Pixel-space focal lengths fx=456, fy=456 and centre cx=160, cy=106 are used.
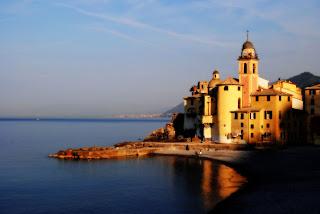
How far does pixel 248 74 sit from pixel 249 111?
775 centimetres

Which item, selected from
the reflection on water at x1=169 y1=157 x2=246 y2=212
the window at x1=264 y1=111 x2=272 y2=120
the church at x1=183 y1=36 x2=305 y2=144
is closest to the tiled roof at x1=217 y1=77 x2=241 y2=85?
the church at x1=183 y1=36 x2=305 y2=144

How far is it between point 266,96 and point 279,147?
33.1 ft

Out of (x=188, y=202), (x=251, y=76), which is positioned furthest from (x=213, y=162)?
(x=188, y=202)

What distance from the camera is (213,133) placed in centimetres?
9269

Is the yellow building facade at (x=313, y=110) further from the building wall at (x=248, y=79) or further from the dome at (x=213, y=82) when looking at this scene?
the dome at (x=213, y=82)

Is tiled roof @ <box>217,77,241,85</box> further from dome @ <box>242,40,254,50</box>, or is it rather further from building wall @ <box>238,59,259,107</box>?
dome @ <box>242,40,254,50</box>

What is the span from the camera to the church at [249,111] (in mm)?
87562

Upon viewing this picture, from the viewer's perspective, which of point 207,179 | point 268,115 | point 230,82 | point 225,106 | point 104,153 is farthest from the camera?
point 225,106

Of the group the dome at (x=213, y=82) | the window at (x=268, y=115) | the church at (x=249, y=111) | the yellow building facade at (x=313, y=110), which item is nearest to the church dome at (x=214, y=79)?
the dome at (x=213, y=82)

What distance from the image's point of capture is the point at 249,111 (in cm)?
8775

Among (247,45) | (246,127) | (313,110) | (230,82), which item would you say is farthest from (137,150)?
(313,110)

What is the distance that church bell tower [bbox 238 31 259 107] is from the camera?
295ft

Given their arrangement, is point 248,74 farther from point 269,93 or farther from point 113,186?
point 113,186

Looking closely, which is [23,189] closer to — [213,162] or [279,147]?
[213,162]
